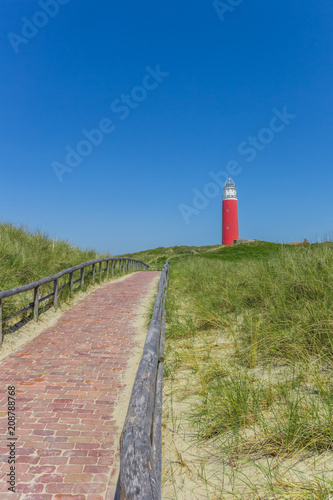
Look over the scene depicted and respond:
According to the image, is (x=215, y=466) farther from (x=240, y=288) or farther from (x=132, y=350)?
(x=240, y=288)

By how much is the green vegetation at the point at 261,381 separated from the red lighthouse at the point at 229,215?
188 ft

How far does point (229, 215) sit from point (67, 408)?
63.5 meters

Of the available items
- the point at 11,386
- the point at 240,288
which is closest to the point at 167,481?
the point at 11,386

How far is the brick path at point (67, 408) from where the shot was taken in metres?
3.05

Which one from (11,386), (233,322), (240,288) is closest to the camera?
(11,386)

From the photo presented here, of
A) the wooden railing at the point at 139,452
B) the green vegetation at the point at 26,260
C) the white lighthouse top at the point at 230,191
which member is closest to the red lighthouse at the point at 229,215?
the white lighthouse top at the point at 230,191

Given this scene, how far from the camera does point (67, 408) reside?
14.1ft

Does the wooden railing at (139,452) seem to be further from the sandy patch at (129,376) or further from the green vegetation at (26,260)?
the green vegetation at (26,260)

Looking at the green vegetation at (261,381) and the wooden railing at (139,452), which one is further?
the green vegetation at (261,381)

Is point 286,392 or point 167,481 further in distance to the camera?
point 286,392

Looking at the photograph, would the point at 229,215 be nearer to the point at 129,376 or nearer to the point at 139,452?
the point at 129,376

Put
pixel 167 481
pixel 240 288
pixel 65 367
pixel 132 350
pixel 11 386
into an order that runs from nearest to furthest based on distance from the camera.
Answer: pixel 167 481
pixel 11 386
pixel 65 367
pixel 132 350
pixel 240 288

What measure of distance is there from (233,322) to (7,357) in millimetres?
4524

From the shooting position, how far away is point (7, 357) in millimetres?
6031
